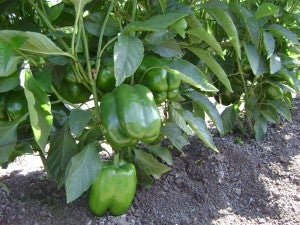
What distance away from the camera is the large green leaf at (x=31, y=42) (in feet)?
3.05

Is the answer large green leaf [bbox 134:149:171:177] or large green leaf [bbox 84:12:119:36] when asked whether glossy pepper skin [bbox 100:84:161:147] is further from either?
large green leaf [bbox 134:149:171:177]

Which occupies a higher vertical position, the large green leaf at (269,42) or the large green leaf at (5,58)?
the large green leaf at (5,58)

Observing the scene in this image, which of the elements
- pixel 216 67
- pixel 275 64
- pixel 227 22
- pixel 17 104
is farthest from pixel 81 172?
pixel 275 64

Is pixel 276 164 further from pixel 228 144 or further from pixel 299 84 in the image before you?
pixel 299 84

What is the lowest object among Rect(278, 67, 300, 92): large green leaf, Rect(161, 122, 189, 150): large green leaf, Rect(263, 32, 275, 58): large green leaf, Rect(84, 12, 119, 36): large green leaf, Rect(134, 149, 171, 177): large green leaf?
Rect(134, 149, 171, 177): large green leaf

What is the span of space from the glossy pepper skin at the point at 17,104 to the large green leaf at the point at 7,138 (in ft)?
0.08

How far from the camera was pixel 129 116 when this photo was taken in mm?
1099

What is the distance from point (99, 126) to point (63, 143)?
12cm

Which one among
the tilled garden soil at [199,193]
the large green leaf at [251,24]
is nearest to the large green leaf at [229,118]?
the tilled garden soil at [199,193]

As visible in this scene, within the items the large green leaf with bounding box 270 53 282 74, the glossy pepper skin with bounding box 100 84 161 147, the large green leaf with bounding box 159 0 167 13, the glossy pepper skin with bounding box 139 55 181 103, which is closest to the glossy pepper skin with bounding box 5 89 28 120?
the glossy pepper skin with bounding box 100 84 161 147

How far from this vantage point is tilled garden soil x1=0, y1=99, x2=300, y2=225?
4.66 feet

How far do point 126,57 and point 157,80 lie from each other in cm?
22

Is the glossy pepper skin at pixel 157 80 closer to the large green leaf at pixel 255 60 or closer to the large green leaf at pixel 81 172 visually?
the large green leaf at pixel 81 172

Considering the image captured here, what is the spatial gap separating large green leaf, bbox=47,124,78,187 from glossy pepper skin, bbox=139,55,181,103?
11.5 inches
